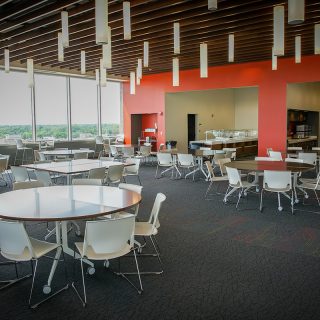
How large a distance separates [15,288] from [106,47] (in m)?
3.98

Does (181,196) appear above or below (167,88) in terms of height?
below

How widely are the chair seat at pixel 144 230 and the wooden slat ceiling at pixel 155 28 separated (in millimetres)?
3782

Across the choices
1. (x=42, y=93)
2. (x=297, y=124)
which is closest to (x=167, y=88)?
(x=42, y=93)

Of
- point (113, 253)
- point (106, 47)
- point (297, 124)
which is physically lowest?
point (113, 253)

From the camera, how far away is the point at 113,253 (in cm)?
329

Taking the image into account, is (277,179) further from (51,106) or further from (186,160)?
(51,106)

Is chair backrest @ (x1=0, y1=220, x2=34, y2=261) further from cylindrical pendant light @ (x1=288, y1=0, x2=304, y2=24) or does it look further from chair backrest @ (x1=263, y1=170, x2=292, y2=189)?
chair backrest @ (x1=263, y1=170, x2=292, y2=189)

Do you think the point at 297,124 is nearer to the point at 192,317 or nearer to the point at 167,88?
the point at 167,88

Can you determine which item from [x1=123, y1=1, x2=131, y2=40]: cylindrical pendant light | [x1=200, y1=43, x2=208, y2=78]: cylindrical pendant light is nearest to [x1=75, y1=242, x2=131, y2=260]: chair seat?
[x1=123, y1=1, x2=131, y2=40]: cylindrical pendant light

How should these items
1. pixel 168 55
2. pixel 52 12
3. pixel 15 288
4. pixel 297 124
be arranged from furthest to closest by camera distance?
pixel 297 124 < pixel 168 55 < pixel 52 12 < pixel 15 288

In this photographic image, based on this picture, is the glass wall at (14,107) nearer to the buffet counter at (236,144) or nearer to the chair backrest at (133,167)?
the buffet counter at (236,144)

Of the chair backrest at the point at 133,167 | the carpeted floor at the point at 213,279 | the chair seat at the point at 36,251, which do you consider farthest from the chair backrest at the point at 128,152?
the chair seat at the point at 36,251

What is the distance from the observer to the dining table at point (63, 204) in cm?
332

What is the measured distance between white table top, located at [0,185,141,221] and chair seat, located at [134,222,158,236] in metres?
0.34
